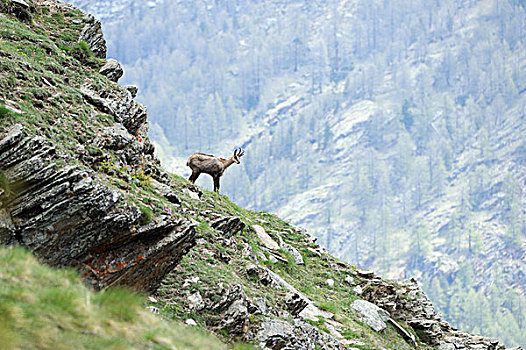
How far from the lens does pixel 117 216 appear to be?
1372 cm

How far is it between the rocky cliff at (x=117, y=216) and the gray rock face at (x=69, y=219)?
0.03 metres

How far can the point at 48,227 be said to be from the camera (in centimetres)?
1285

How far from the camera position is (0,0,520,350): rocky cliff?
13.1m

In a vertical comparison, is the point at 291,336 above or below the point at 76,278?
above

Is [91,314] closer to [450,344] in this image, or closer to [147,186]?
[147,186]

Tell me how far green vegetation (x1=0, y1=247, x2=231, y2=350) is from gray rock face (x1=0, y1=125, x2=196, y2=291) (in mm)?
2586

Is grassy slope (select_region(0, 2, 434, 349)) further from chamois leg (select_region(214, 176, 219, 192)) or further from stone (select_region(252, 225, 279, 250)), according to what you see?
chamois leg (select_region(214, 176, 219, 192))

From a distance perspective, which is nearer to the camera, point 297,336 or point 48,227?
point 48,227

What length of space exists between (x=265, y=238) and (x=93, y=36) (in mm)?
11343

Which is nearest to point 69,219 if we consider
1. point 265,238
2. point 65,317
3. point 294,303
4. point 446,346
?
point 65,317

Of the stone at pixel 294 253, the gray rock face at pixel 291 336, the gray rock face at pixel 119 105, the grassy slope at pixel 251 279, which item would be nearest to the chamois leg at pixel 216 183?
the grassy slope at pixel 251 279

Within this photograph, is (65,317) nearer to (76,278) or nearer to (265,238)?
(76,278)

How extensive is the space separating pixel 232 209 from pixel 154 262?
39.9ft

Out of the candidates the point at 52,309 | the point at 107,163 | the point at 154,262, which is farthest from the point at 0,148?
the point at 52,309
